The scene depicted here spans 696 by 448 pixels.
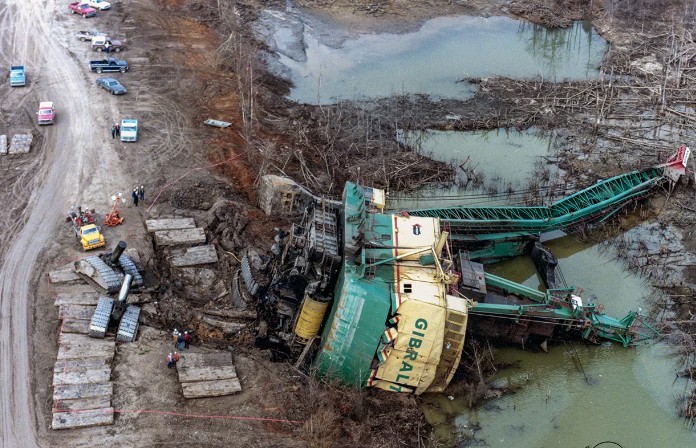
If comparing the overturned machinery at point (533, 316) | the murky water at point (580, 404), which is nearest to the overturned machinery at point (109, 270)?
the murky water at point (580, 404)

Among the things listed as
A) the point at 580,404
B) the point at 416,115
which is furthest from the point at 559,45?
the point at 580,404

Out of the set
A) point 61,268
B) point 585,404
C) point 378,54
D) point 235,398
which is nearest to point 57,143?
point 61,268

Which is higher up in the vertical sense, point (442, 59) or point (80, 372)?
point (442, 59)

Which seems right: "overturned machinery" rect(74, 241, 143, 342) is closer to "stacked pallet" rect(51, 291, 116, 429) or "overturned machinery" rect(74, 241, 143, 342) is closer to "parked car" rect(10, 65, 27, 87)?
"stacked pallet" rect(51, 291, 116, 429)

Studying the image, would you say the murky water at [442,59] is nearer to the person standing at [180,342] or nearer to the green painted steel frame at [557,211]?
the green painted steel frame at [557,211]

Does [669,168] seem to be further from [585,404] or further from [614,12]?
[614,12]

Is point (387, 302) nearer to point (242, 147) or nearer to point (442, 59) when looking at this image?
point (242, 147)

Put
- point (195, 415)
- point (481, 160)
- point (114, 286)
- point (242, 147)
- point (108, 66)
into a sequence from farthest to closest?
1. point (108, 66)
2. point (481, 160)
3. point (242, 147)
4. point (114, 286)
5. point (195, 415)
